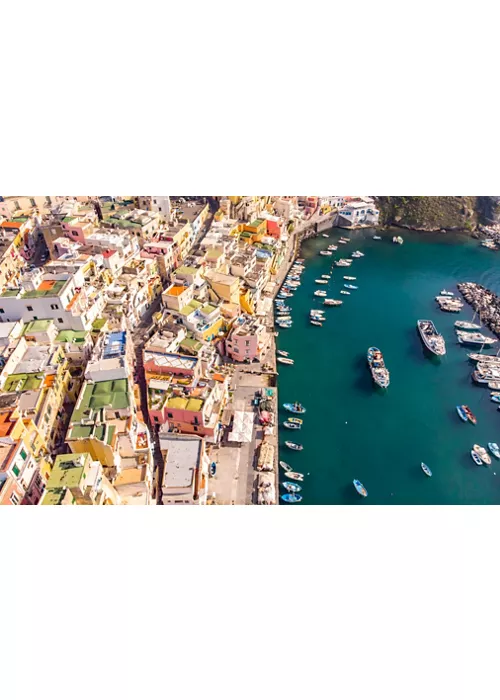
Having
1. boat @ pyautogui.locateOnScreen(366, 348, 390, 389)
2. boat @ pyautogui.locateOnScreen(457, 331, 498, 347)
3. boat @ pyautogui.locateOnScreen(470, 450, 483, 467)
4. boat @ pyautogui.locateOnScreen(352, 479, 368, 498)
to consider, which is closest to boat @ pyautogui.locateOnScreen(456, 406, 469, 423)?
boat @ pyautogui.locateOnScreen(470, 450, 483, 467)

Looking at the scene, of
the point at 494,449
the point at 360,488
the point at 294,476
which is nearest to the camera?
the point at 360,488

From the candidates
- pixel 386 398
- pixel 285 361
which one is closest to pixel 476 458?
pixel 386 398

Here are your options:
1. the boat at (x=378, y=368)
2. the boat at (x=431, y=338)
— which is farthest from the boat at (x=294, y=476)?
the boat at (x=431, y=338)

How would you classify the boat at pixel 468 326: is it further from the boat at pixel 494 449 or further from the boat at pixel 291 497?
the boat at pixel 291 497

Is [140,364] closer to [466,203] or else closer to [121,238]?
[121,238]

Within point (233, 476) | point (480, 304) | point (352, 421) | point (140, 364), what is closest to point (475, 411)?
point (352, 421)

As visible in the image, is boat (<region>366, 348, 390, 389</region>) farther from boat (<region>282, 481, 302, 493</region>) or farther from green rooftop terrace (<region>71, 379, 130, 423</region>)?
green rooftop terrace (<region>71, 379, 130, 423</region>)

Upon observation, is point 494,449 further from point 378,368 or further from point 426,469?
point 378,368
